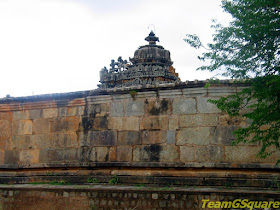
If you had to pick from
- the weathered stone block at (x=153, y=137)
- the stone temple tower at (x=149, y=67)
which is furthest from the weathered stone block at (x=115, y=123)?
the stone temple tower at (x=149, y=67)

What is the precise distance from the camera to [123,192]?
9094mm

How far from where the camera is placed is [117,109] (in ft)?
35.5

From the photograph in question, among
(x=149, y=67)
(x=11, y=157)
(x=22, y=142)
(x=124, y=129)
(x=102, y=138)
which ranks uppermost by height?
A: (x=149, y=67)

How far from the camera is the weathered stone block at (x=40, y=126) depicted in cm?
1157

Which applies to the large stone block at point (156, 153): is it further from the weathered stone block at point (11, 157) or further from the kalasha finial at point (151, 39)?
the kalasha finial at point (151, 39)

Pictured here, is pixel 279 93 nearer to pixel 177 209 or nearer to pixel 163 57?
pixel 177 209

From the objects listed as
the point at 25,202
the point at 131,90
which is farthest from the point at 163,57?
the point at 25,202

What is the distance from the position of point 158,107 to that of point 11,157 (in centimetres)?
476

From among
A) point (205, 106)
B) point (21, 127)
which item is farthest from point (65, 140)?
point (205, 106)

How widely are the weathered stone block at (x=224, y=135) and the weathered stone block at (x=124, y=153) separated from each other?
214 centimetres

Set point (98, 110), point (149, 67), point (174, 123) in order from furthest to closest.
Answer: point (149, 67), point (98, 110), point (174, 123)

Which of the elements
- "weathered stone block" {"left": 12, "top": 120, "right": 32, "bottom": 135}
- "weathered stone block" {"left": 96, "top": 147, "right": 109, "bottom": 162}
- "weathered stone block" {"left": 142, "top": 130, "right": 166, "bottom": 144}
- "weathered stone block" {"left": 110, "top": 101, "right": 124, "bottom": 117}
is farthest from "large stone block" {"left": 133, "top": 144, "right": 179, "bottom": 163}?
"weathered stone block" {"left": 12, "top": 120, "right": 32, "bottom": 135}

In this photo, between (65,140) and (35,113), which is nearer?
(65,140)

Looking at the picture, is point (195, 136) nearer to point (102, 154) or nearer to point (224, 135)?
point (224, 135)
